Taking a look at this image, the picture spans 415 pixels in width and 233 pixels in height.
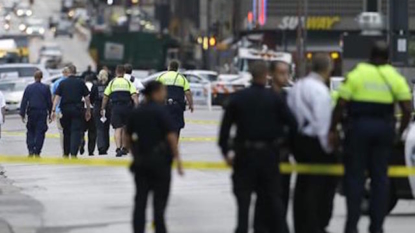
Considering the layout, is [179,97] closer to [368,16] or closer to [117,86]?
[117,86]

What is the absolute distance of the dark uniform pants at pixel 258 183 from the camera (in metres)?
11.2

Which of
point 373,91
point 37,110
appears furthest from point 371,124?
point 37,110

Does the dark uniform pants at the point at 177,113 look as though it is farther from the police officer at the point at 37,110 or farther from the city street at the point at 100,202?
the police officer at the point at 37,110

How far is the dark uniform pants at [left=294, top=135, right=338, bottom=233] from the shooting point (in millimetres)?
11617

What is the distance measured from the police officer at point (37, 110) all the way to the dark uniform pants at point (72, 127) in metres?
0.40

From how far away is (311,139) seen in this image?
11.6m

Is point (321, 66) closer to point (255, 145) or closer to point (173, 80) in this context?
point (255, 145)

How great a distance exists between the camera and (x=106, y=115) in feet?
78.1

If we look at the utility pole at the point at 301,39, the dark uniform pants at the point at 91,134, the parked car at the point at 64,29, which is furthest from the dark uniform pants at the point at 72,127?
the parked car at the point at 64,29

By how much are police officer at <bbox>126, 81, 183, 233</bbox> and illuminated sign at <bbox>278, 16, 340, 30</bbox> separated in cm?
6346

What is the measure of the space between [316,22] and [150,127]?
6520 centimetres

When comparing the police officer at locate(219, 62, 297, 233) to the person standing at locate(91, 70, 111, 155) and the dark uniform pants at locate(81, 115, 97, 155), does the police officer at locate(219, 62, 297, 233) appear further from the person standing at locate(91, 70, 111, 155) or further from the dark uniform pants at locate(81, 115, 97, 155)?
the dark uniform pants at locate(81, 115, 97, 155)

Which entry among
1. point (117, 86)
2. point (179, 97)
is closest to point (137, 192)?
point (179, 97)

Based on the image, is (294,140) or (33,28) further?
(33,28)
